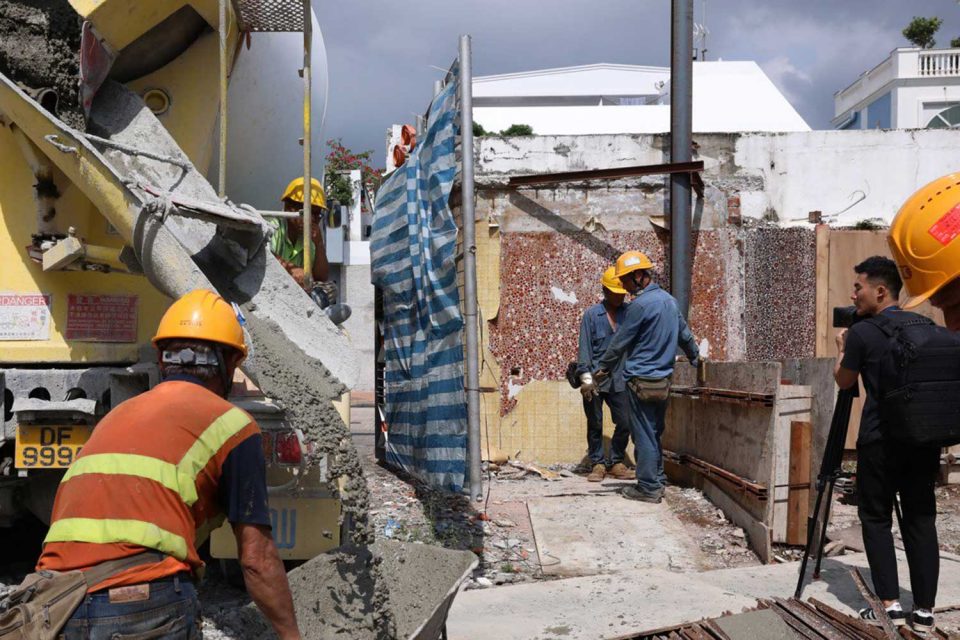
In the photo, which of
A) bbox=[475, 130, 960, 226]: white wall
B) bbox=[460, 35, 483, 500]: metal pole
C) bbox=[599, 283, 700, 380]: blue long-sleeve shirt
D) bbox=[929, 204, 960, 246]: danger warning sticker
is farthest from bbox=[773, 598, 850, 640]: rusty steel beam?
bbox=[475, 130, 960, 226]: white wall

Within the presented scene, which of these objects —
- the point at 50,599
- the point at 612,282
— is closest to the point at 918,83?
the point at 612,282

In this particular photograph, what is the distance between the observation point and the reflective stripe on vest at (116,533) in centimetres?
238

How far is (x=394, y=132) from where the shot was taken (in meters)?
9.43

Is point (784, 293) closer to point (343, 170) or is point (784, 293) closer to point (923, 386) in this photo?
point (923, 386)

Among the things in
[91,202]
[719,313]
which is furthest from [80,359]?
[719,313]

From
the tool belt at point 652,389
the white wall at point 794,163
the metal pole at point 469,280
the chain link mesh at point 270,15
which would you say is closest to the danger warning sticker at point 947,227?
the metal pole at point 469,280

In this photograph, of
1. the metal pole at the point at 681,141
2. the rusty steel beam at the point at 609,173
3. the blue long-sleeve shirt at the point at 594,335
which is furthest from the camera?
the metal pole at the point at 681,141

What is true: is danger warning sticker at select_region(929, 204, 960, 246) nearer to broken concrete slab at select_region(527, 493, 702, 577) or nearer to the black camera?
the black camera

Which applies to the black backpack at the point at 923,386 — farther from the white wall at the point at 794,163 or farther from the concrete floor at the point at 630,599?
the white wall at the point at 794,163

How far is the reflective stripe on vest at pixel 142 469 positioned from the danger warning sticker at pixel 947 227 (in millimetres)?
3221

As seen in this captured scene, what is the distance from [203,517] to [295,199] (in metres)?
3.32

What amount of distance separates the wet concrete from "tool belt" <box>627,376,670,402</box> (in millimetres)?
4342

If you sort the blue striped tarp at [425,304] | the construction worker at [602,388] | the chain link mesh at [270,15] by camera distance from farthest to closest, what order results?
the construction worker at [602,388]
the blue striped tarp at [425,304]
the chain link mesh at [270,15]

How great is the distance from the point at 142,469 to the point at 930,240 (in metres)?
3.32
